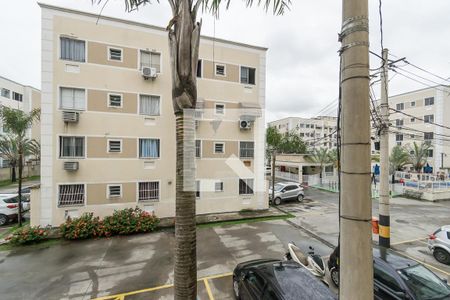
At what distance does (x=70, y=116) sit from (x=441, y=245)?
17.7m

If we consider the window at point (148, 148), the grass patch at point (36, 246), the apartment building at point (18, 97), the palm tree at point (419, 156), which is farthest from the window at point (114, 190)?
the palm tree at point (419, 156)

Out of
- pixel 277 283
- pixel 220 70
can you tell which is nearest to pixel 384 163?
pixel 277 283

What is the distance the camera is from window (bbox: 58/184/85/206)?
11336 millimetres

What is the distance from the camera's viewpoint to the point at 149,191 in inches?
500

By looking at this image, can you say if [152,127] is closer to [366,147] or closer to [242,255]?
[242,255]

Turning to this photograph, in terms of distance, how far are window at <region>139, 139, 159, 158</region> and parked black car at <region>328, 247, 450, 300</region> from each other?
10.9 metres

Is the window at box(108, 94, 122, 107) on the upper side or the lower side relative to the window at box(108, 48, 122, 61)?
lower

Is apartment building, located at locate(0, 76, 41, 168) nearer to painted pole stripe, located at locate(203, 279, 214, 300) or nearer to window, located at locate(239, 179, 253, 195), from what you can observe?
window, located at locate(239, 179, 253, 195)

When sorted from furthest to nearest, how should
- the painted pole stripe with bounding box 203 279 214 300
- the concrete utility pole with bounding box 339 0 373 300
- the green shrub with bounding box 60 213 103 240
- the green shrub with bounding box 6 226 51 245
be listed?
1. the green shrub with bounding box 60 213 103 240
2. the green shrub with bounding box 6 226 51 245
3. the painted pole stripe with bounding box 203 279 214 300
4. the concrete utility pole with bounding box 339 0 373 300

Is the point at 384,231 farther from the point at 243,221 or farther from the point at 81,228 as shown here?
the point at 81,228

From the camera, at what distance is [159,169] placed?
12836 millimetres

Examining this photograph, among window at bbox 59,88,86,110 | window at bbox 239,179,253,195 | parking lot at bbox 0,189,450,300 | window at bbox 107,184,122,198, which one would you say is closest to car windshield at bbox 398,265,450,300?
parking lot at bbox 0,189,450,300

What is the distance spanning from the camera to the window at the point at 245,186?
1451 centimetres

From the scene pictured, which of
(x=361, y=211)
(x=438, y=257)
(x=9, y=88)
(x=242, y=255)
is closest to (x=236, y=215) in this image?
(x=242, y=255)
